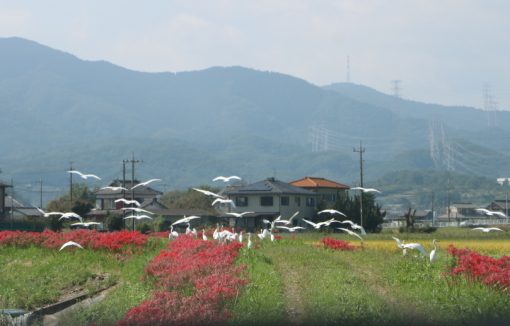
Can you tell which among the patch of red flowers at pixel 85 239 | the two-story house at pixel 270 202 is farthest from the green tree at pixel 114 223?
the patch of red flowers at pixel 85 239

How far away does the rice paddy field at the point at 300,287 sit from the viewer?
13930mm

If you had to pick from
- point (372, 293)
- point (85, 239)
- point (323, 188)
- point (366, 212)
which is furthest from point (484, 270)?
point (323, 188)

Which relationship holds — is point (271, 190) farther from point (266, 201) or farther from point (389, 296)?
point (389, 296)

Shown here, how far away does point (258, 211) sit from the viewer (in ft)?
236

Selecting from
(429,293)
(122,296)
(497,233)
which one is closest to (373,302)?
(429,293)

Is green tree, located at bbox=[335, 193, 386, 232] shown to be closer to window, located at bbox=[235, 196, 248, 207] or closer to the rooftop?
window, located at bbox=[235, 196, 248, 207]

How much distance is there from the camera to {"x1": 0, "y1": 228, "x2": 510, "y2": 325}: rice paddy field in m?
13.9

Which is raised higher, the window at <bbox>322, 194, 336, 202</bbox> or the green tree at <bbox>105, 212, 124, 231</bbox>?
the window at <bbox>322, 194, 336, 202</bbox>

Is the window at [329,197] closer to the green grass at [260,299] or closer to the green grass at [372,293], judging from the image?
the green grass at [372,293]

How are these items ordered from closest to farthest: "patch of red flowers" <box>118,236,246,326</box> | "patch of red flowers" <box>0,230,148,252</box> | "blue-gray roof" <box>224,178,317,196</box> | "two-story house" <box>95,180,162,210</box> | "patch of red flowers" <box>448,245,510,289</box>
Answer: "patch of red flowers" <box>118,236,246,326</box>
"patch of red flowers" <box>448,245,510,289</box>
"patch of red flowers" <box>0,230,148,252</box>
"blue-gray roof" <box>224,178,317,196</box>
"two-story house" <box>95,180,162,210</box>

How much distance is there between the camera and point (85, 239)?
2867 cm

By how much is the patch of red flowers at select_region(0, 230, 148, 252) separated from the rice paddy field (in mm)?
348

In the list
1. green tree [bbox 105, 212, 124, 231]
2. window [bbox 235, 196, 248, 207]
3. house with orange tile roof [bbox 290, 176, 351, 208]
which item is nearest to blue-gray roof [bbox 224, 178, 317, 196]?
window [bbox 235, 196, 248, 207]

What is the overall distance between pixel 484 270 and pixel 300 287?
380 centimetres
